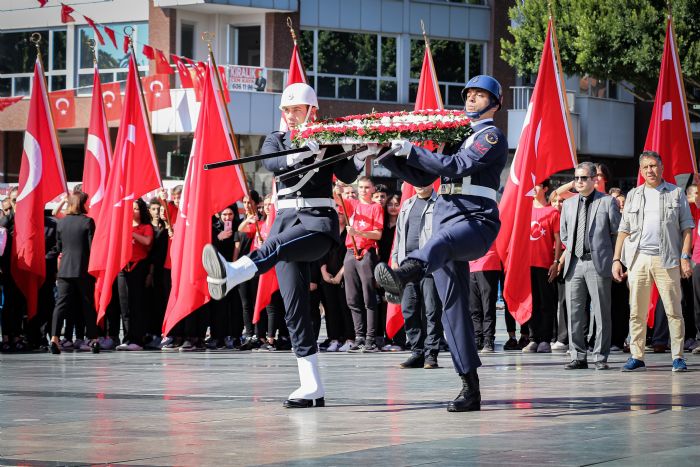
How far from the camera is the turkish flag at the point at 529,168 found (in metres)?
17.3

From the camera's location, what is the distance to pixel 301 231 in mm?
9758

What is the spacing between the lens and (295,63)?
63.1 ft

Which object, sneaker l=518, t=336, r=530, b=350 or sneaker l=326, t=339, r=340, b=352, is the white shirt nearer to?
sneaker l=518, t=336, r=530, b=350

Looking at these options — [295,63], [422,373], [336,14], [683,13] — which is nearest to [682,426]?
[422,373]

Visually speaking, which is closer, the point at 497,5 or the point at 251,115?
the point at 251,115

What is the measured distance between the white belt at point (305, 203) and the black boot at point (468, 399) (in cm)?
162

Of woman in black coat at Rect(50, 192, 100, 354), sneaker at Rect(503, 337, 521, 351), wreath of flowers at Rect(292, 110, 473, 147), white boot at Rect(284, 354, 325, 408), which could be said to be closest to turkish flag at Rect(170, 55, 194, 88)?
woman in black coat at Rect(50, 192, 100, 354)

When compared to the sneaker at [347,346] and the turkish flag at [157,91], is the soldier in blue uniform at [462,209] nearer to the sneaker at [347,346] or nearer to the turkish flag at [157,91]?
the sneaker at [347,346]

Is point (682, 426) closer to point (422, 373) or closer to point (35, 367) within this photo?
point (422, 373)

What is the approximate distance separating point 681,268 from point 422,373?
10.4 feet

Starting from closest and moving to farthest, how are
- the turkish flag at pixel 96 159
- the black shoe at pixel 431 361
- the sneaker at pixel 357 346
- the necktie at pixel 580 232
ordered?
1. the necktie at pixel 580 232
2. the black shoe at pixel 431 361
3. the sneaker at pixel 357 346
4. the turkish flag at pixel 96 159

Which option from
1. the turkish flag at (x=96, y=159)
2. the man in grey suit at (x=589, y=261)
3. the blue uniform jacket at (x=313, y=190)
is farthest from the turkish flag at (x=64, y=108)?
the blue uniform jacket at (x=313, y=190)

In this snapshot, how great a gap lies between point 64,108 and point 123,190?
24.6 metres

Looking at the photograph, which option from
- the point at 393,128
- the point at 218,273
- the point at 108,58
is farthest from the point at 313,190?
the point at 108,58
